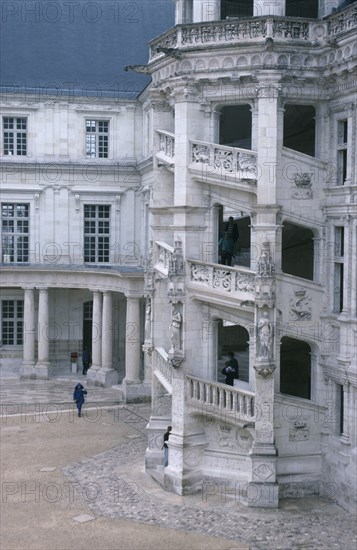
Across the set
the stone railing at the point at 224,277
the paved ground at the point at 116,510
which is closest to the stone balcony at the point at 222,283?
the stone railing at the point at 224,277

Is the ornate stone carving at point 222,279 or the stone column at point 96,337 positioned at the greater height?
the ornate stone carving at point 222,279

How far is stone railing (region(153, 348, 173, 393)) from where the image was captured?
92.1 ft

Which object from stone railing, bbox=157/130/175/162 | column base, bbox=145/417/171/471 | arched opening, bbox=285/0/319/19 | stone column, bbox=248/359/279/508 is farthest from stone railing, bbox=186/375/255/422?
arched opening, bbox=285/0/319/19

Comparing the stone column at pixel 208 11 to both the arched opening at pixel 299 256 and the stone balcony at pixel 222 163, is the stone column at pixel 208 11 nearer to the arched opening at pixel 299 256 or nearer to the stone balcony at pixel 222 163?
the stone balcony at pixel 222 163

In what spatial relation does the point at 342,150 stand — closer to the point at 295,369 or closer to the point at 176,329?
the point at 176,329

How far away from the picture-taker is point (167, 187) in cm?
2941

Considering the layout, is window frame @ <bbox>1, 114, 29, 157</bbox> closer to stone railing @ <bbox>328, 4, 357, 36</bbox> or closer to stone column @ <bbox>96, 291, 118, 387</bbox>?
stone column @ <bbox>96, 291, 118, 387</bbox>

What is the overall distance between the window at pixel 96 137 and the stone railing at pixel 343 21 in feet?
77.0

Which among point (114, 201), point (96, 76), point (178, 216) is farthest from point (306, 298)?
point (96, 76)

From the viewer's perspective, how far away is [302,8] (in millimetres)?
29828

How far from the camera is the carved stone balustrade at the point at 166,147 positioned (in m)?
27.8

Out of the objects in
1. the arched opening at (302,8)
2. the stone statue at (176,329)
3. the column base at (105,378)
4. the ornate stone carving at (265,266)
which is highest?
the arched opening at (302,8)

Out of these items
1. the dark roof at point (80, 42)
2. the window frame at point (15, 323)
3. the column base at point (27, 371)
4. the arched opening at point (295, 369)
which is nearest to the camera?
the arched opening at point (295, 369)

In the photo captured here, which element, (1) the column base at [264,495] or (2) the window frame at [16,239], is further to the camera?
(2) the window frame at [16,239]
